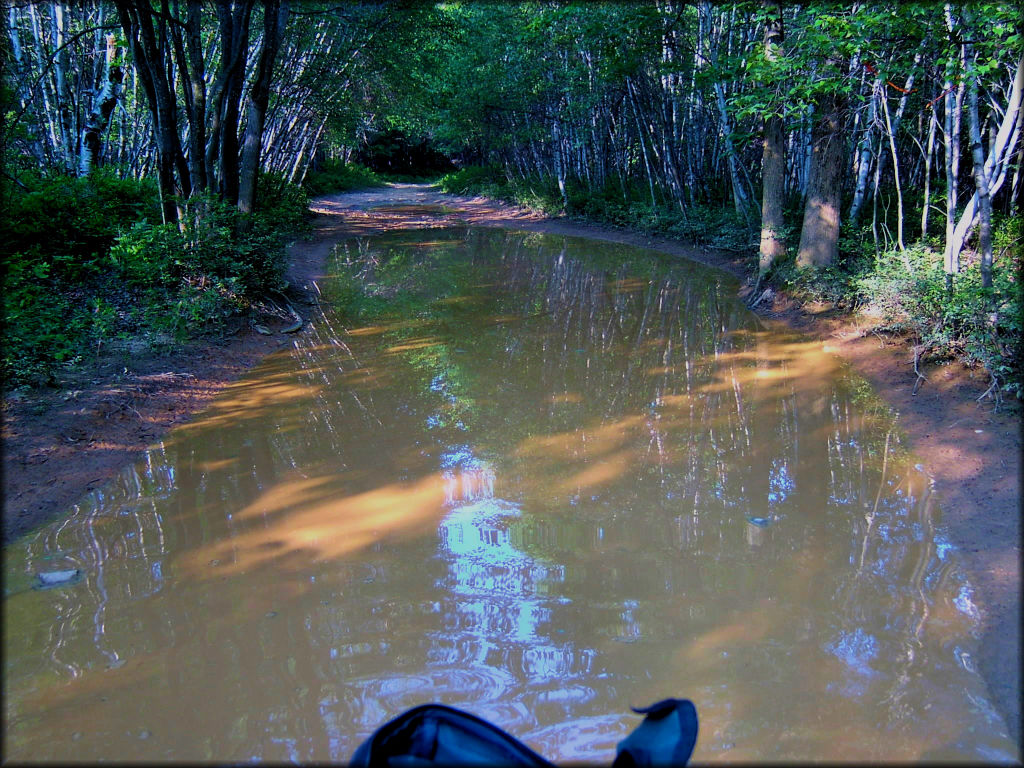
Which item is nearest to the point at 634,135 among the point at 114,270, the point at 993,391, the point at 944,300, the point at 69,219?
the point at 944,300

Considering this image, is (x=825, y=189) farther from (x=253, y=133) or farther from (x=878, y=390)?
(x=253, y=133)

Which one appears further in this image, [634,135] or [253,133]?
[634,135]

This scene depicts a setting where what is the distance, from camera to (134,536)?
4.51 m

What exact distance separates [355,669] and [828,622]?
2505 mm

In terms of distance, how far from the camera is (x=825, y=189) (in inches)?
378

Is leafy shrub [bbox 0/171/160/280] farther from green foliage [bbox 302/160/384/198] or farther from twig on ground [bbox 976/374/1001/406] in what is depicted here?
green foliage [bbox 302/160/384/198]

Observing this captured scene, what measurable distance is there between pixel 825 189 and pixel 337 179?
31.7m

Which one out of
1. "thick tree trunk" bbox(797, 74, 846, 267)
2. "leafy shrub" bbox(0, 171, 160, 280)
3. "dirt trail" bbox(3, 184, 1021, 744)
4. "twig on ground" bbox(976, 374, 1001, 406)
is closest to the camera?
"dirt trail" bbox(3, 184, 1021, 744)

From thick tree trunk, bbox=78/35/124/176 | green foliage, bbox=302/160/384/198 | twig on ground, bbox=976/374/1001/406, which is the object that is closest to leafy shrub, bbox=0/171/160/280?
thick tree trunk, bbox=78/35/124/176

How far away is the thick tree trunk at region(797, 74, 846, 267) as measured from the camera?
9344 millimetres

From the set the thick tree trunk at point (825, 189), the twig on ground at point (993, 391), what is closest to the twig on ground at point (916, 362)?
the twig on ground at point (993, 391)

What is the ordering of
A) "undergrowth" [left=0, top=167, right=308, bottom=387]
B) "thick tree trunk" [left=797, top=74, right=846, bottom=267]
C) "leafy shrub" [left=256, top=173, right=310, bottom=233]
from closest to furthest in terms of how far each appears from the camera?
"undergrowth" [left=0, top=167, right=308, bottom=387] → "thick tree trunk" [left=797, top=74, right=846, bottom=267] → "leafy shrub" [left=256, top=173, right=310, bottom=233]

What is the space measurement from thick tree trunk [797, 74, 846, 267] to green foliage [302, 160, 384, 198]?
80.1 ft

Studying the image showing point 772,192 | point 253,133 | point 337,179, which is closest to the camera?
point 253,133
